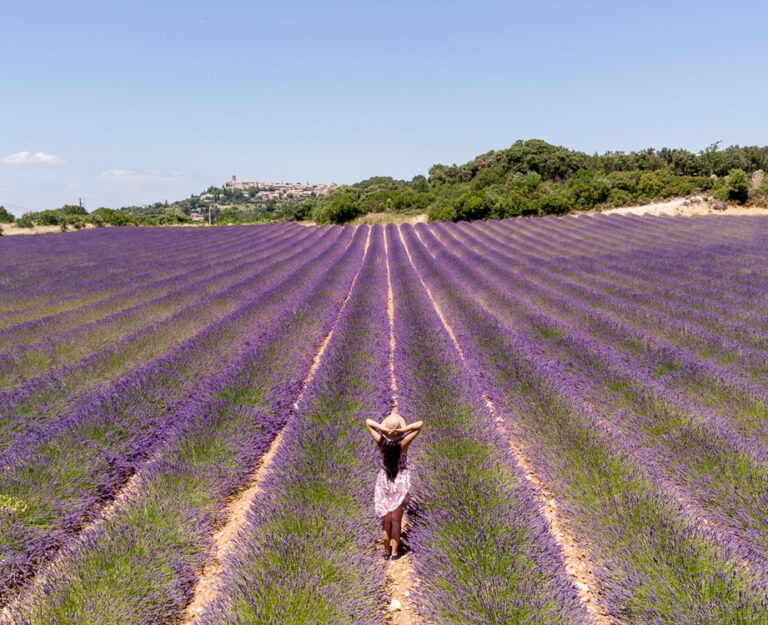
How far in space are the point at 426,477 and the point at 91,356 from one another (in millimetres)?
4508

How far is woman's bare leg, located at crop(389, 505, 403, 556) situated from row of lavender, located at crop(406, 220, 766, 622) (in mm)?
1095

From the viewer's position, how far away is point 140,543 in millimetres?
2053

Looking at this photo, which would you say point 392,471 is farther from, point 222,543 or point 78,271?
point 78,271

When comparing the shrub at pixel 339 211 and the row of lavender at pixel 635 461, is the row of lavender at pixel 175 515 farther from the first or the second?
the shrub at pixel 339 211

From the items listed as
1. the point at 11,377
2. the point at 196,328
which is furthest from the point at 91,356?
the point at 196,328

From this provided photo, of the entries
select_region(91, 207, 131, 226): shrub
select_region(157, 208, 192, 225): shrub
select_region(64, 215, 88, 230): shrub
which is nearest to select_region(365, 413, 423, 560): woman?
select_region(64, 215, 88, 230): shrub

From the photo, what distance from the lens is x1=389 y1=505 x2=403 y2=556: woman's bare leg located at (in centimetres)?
216

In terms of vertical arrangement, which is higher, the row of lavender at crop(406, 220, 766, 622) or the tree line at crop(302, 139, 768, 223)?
the tree line at crop(302, 139, 768, 223)

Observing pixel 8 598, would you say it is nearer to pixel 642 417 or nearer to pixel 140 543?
pixel 140 543

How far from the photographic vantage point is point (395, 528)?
2.20 m

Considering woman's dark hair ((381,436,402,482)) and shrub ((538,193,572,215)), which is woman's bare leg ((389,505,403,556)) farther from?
shrub ((538,193,572,215))

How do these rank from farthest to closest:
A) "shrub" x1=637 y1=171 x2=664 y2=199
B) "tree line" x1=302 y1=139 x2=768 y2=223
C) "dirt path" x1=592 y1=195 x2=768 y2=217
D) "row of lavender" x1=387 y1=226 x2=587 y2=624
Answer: "shrub" x1=637 y1=171 x2=664 y2=199 < "tree line" x1=302 y1=139 x2=768 y2=223 < "dirt path" x1=592 y1=195 x2=768 y2=217 < "row of lavender" x1=387 y1=226 x2=587 y2=624

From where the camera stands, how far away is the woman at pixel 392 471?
2.12 meters

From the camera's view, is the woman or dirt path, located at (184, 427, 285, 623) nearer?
dirt path, located at (184, 427, 285, 623)
